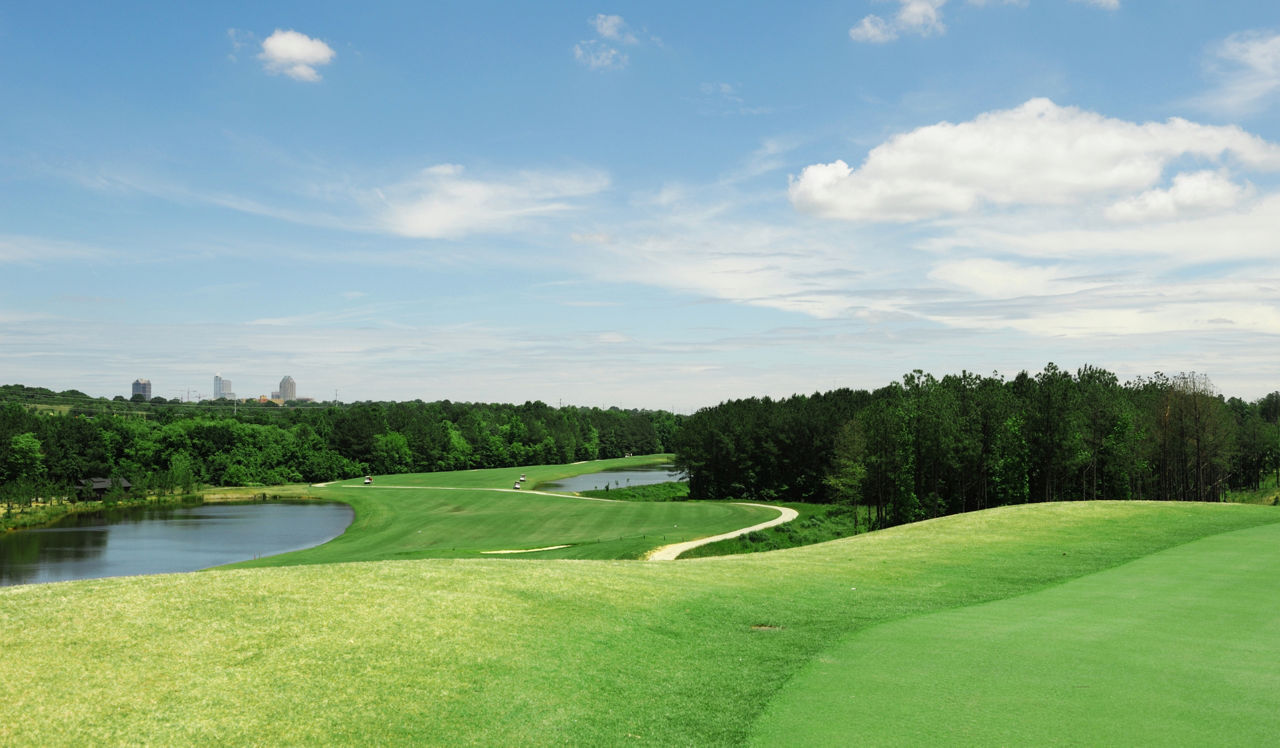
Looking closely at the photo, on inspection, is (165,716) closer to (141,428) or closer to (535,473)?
(535,473)

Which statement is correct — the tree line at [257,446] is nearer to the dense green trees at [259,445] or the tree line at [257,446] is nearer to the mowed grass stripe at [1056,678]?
the dense green trees at [259,445]

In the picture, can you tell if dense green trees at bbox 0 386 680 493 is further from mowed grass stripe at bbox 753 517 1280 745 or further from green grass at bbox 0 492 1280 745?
mowed grass stripe at bbox 753 517 1280 745

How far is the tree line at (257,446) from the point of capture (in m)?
96.5

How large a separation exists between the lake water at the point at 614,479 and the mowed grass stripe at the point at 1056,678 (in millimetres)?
88919

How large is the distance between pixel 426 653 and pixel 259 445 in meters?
124

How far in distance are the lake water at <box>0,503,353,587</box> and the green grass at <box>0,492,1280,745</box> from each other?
4135 centimetres

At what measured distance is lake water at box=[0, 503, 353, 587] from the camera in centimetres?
5003

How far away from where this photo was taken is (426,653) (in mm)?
10430

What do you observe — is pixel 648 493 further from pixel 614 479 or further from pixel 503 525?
pixel 503 525

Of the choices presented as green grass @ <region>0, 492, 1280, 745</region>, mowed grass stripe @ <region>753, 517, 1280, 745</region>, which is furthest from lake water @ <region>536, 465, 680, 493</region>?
mowed grass stripe @ <region>753, 517, 1280, 745</region>

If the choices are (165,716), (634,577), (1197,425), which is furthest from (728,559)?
(1197,425)

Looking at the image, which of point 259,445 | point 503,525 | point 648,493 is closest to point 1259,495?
point 648,493

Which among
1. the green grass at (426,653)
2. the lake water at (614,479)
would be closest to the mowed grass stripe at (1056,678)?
the green grass at (426,653)

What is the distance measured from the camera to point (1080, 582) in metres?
19.2
